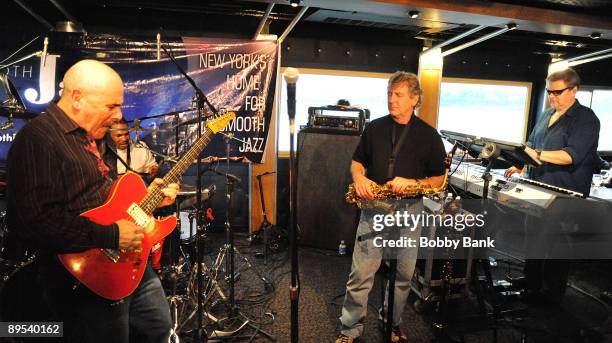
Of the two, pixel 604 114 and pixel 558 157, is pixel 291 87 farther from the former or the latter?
pixel 604 114

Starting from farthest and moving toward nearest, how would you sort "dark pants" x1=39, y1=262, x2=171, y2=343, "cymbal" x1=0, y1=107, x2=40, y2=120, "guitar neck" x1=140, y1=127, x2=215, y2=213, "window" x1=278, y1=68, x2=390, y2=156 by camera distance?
"window" x1=278, y1=68, x2=390, y2=156 < "cymbal" x1=0, y1=107, x2=40, y2=120 < "guitar neck" x1=140, y1=127, x2=215, y2=213 < "dark pants" x1=39, y1=262, x2=171, y2=343

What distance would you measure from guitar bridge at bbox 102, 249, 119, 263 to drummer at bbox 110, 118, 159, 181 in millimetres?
909

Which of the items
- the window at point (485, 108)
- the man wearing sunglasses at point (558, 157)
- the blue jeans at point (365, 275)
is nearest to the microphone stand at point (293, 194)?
the blue jeans at point (365, 275)

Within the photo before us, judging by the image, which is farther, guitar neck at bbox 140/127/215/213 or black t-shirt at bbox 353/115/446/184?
black t-shirt at bbox 353/115/446/184

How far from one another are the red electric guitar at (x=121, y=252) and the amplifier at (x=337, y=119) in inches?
106

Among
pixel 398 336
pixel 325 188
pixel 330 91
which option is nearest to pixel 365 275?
pixel 398 336

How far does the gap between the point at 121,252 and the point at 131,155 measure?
183cm

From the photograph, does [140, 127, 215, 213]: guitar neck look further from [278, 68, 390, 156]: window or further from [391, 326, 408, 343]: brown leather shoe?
[278, 68, 390, 156]: window

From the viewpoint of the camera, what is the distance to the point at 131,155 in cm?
339

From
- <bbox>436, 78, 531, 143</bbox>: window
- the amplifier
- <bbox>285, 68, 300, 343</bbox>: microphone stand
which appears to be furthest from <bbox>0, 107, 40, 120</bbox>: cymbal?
<bbox>436, 78, 531, 143</bbox>: window

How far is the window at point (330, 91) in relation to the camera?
5617mm

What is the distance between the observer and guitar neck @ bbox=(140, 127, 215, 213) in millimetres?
2027

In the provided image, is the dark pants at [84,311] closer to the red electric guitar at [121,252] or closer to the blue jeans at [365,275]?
the red electric guitar at [121,252]

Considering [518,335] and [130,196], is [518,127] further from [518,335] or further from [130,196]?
[130,196]
